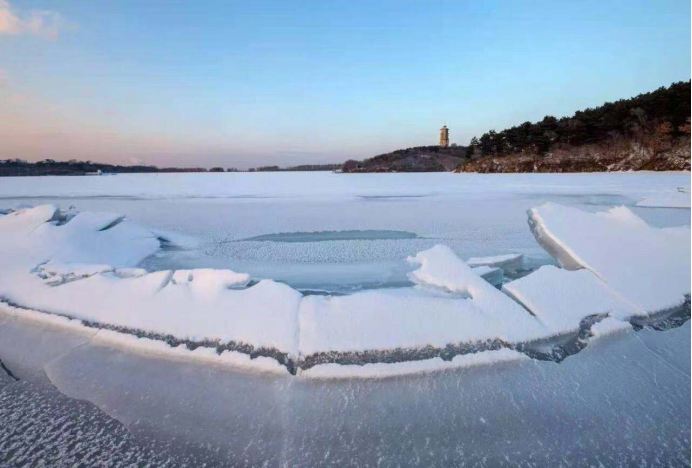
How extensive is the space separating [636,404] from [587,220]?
2.77 meters

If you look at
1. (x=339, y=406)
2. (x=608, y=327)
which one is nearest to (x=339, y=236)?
(x=608, y=327)

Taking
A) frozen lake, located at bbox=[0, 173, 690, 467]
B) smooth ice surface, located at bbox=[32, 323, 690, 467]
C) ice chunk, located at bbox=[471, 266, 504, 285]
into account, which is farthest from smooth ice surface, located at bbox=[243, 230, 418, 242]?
smooth ice surface, located at bbox=[32, 323, 690, 467]

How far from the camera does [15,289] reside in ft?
10.8

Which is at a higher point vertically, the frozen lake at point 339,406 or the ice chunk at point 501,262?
the ice chunk at point 501,262

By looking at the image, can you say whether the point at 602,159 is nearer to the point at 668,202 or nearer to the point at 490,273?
the point at 668,202

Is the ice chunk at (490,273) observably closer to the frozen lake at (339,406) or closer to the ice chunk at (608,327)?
the frozen lake at (339,406)

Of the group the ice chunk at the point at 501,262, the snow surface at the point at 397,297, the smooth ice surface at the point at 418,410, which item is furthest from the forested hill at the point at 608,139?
the smooth ice surface at the point at 418,410

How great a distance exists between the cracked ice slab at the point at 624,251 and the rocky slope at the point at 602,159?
91.9 feet

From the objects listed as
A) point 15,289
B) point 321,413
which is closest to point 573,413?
point 321,413

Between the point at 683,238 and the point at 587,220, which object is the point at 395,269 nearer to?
the point at 587,220

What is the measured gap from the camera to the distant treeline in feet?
93.6

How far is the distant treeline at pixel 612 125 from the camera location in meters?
28.5

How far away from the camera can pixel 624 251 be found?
11.4 feet

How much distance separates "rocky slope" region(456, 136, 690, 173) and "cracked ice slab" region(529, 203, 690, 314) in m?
28.0
